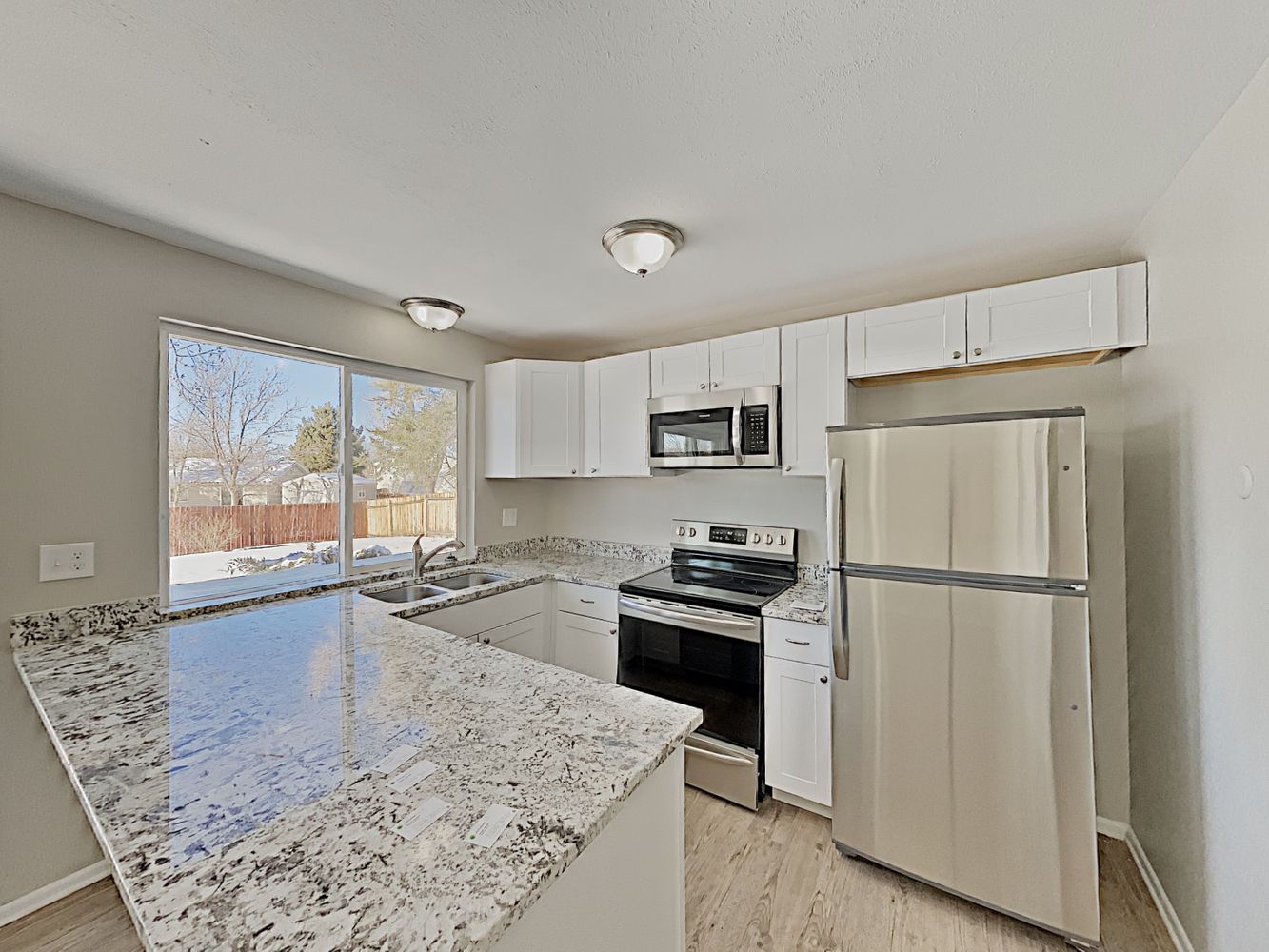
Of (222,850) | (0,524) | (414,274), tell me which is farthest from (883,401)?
(0,524)

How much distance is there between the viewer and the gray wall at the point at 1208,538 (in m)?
1.22

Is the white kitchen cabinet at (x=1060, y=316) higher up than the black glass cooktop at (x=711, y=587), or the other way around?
the white kitchen cabinet at (x=1060, y=316)

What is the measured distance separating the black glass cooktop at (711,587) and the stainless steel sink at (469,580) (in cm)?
89

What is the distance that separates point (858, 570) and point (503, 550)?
2388 millimetres

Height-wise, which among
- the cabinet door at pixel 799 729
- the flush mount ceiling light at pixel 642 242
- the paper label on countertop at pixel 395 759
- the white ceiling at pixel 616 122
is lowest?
the cabinet door at pixel 799 729

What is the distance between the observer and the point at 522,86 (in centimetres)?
119

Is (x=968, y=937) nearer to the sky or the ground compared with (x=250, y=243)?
nearer to the ground

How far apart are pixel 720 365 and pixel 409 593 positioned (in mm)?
2072

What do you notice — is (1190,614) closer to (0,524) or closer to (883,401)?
(883,401)

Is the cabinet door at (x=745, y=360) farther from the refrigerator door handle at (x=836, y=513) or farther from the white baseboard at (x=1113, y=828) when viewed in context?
the white baseboard at (x=1113, y=828)

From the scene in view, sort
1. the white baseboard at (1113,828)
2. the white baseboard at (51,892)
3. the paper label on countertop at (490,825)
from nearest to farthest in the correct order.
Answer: the paper label on countertop at (490,825) → the white baseboard at (51,892) → the white baseboard at (1113,828)

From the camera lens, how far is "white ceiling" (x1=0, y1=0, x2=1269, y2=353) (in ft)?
3.36

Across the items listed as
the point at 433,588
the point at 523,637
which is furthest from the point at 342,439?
the point at 523,637

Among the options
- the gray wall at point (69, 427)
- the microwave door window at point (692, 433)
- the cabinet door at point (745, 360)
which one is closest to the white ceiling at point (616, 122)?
the gray wall at point (69, 427)
